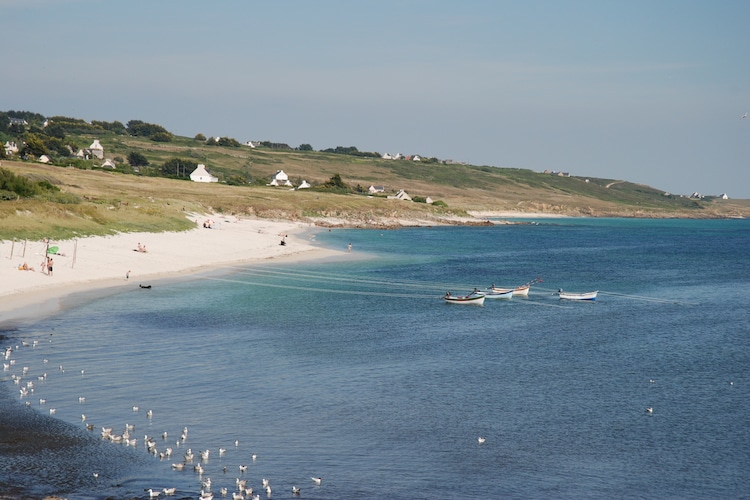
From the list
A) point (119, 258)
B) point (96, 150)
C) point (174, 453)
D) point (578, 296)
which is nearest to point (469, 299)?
point (578, 296)

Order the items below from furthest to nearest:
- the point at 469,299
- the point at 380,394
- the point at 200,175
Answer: the point at 200,175, the point at 469,299, the point at 380,394

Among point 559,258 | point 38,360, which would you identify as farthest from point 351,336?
point 559,258

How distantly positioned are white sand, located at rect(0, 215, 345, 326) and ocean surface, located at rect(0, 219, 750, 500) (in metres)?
2.74

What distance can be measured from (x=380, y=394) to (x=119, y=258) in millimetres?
36569

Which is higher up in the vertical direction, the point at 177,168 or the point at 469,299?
the point at 177,168

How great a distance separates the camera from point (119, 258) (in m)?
61.7

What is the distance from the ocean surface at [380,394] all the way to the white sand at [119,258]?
2.74 metres

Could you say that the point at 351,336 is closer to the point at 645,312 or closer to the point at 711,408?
the point at 711,408

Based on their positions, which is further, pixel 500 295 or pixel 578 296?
pixel 578 296

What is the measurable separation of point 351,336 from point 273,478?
2127 cm

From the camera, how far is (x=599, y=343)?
142 feet

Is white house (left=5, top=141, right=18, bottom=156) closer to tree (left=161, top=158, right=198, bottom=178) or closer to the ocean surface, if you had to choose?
tree (left=161, top=158, right=198, bottom=178)

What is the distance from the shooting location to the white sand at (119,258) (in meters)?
46.0

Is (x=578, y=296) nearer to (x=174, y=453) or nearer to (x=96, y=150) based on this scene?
(x=174, y=453)
